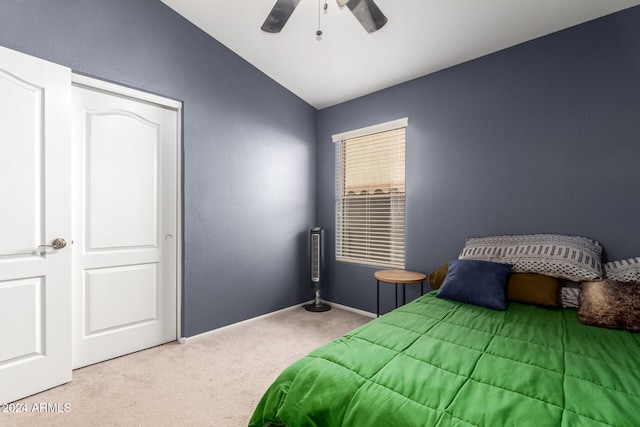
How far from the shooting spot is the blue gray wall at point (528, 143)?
218 centimetres

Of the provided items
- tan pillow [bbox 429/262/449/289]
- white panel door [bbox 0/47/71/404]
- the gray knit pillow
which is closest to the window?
tan pillow [bbox 429/262/449/289]

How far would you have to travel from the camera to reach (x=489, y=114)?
8.99ft

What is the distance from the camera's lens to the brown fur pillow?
5.52 feet

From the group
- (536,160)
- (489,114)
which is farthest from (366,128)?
(536,160)

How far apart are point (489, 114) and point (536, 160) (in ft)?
1.90

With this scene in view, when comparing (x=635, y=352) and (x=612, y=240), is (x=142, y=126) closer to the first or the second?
(x=635, y=352)

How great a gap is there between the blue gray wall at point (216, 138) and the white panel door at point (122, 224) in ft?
0.51

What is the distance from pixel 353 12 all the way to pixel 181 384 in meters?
2.72

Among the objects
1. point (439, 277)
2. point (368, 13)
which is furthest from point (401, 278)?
point (368, 13)

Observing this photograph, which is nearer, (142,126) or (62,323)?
(62,323)

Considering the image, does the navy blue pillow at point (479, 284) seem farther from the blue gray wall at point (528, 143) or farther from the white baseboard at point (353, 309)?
the white baseboard at point (353, 309)

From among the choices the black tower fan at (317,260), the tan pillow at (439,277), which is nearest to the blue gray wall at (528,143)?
the tan pillow at (439,277)

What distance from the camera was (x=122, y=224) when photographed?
2531mm

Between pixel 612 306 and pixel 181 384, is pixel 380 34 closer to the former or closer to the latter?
pixel 612 306
